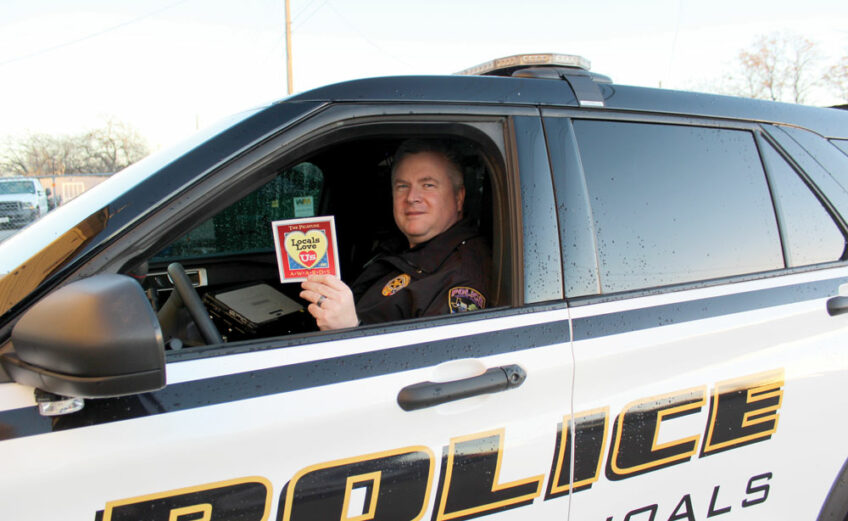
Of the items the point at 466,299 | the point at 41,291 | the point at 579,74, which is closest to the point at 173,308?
the point at 41,291

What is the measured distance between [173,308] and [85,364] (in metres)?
0.82

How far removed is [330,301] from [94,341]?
65 cm

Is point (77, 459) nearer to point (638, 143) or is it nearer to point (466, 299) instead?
point (466, 299)

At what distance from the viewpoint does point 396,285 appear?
1765mm

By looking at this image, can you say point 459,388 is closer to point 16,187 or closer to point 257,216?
point 257,216

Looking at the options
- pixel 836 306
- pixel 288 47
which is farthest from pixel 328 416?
pixel 288 47

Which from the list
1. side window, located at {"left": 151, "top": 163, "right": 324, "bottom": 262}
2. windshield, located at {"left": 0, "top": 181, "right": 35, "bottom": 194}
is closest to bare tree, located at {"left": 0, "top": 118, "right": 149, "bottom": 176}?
windshield, located at {"left": 0, "top": 181, "right": 35, "bottom": 194}

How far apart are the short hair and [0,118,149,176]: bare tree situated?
30.4 m

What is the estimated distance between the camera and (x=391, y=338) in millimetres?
1226

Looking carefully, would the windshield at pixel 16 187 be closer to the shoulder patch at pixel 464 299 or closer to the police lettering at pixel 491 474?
the shoulder patch at pixel 464 299

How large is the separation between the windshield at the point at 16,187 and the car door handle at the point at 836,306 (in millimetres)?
17622

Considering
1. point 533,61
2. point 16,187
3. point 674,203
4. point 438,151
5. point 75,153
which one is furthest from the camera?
point 75,153

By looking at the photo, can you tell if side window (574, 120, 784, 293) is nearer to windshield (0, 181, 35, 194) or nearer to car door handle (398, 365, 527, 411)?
car door handle (398, 365, 527, 411)

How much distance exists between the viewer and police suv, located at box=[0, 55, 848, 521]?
986mm
